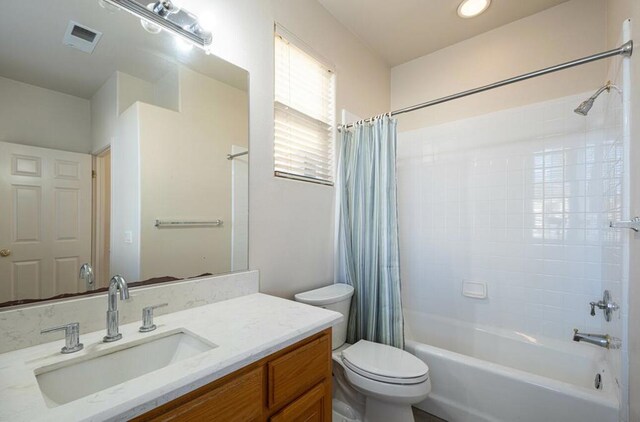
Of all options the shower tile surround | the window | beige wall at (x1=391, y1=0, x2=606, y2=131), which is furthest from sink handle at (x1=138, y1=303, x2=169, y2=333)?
beige wall at (x1=391, y1=0, x2=606, y2=131)

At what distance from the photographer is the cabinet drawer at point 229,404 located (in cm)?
68

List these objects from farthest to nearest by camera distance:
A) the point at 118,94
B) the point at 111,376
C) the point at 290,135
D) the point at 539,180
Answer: the point at 539,180
the point at 290,135
the point at 118,94
the point at 111,376

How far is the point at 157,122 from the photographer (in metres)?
1.19

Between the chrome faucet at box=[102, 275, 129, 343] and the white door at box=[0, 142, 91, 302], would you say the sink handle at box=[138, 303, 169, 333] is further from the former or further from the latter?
the white door at box=[0, 142, 91, 302]

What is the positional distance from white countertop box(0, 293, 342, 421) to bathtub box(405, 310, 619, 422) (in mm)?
949

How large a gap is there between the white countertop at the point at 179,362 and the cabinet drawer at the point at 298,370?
0.18ft

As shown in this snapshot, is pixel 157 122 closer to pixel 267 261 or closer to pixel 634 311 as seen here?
pixel 267 261

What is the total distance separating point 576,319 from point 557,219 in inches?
25.4

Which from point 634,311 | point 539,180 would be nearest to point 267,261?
point 634,311

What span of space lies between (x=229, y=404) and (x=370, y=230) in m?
1.31

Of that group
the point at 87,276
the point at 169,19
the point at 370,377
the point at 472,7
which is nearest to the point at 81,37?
the point at 169,19

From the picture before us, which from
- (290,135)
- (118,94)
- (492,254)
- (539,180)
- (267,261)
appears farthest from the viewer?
(492,254)

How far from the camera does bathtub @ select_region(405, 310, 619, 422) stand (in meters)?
1.27

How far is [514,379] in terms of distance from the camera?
1.41 meters
